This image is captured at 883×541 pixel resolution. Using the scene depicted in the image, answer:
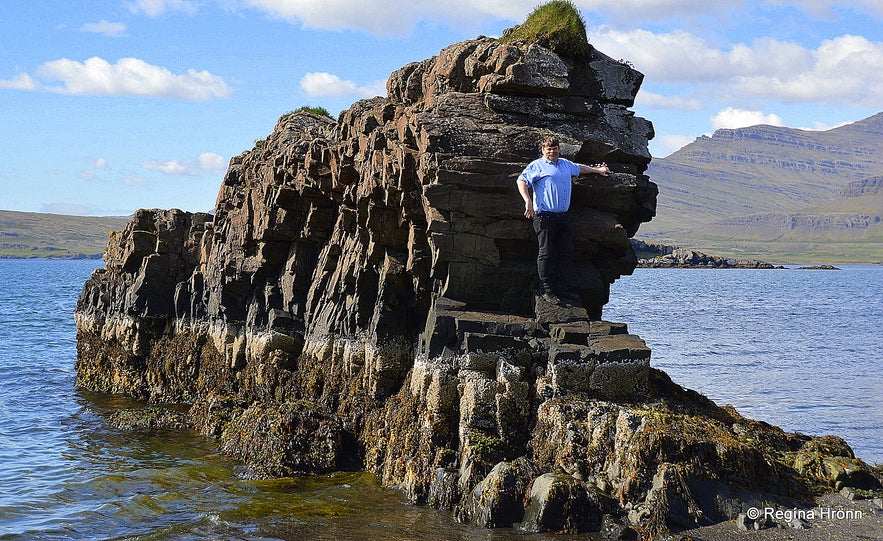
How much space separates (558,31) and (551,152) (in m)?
3.71

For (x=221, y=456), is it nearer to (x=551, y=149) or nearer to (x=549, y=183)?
(x=549, y=183)

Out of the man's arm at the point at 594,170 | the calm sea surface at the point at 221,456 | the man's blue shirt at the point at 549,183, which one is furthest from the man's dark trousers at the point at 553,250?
the calm sea surface at the point at 221,456

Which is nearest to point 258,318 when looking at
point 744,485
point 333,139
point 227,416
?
point 227,416

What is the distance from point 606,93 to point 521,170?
3329mm

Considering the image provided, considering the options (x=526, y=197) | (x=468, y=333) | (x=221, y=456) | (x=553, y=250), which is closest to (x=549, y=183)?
(x=526, y=197)

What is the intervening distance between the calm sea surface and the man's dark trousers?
5103 mm

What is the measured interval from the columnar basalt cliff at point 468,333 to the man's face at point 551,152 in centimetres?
→ 100

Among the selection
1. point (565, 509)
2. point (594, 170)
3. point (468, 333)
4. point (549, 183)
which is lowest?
point (565, 509)

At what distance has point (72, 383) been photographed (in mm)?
33188

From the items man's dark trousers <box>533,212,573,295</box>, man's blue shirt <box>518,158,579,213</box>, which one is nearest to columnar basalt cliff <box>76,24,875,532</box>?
man's dark trousers <box>533,212,573,295</box>

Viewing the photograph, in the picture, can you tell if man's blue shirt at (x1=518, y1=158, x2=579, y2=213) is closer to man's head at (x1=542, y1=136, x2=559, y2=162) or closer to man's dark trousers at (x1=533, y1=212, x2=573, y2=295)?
man's head at (x1=542, y1=136, x2=559, y2=162)

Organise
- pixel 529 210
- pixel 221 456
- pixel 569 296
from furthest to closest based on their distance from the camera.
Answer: pixel 221 456
pixel 569 296
pixel 529 210

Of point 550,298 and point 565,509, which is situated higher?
point 550,298

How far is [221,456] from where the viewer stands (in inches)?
818
